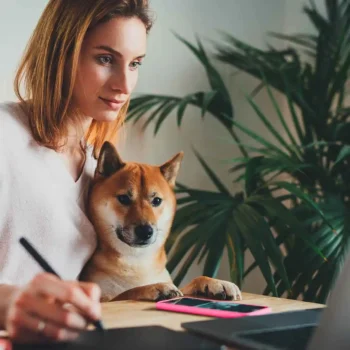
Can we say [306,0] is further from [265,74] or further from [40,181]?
[40,181]

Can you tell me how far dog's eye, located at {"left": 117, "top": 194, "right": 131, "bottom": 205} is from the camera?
118 cm

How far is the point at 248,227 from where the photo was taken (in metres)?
1.65

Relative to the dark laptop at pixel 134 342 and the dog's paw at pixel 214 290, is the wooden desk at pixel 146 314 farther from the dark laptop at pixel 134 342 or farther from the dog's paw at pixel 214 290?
the dark laptop at pixel 134 342

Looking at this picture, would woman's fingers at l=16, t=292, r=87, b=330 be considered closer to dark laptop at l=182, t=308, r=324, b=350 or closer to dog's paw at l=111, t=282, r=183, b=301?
dark laptop at l=182, t=308, r=324, b=350

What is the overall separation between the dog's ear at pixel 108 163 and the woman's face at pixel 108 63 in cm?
8

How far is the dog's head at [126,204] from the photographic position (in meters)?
1.16

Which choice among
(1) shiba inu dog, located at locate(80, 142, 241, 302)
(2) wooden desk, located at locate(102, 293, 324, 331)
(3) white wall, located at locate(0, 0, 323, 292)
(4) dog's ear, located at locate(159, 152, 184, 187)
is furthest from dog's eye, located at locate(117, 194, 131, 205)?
(3) white wall, located at locate(0, 0, 323, 292)

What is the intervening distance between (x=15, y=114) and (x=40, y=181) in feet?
0.51

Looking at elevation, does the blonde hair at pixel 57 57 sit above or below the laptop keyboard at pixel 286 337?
above

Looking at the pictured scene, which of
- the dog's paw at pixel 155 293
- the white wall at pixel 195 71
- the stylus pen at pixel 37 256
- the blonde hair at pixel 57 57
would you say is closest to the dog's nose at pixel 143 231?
the dog's paw at pixel 155 293

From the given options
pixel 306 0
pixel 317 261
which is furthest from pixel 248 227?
pixel 306 0

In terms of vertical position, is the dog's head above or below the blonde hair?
below

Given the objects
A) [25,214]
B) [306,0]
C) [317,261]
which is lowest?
[317,261]

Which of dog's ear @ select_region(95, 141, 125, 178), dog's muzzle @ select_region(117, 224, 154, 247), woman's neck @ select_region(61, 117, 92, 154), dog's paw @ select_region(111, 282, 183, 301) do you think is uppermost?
woman's neck @ select_region(61, 117, 92, 154)
